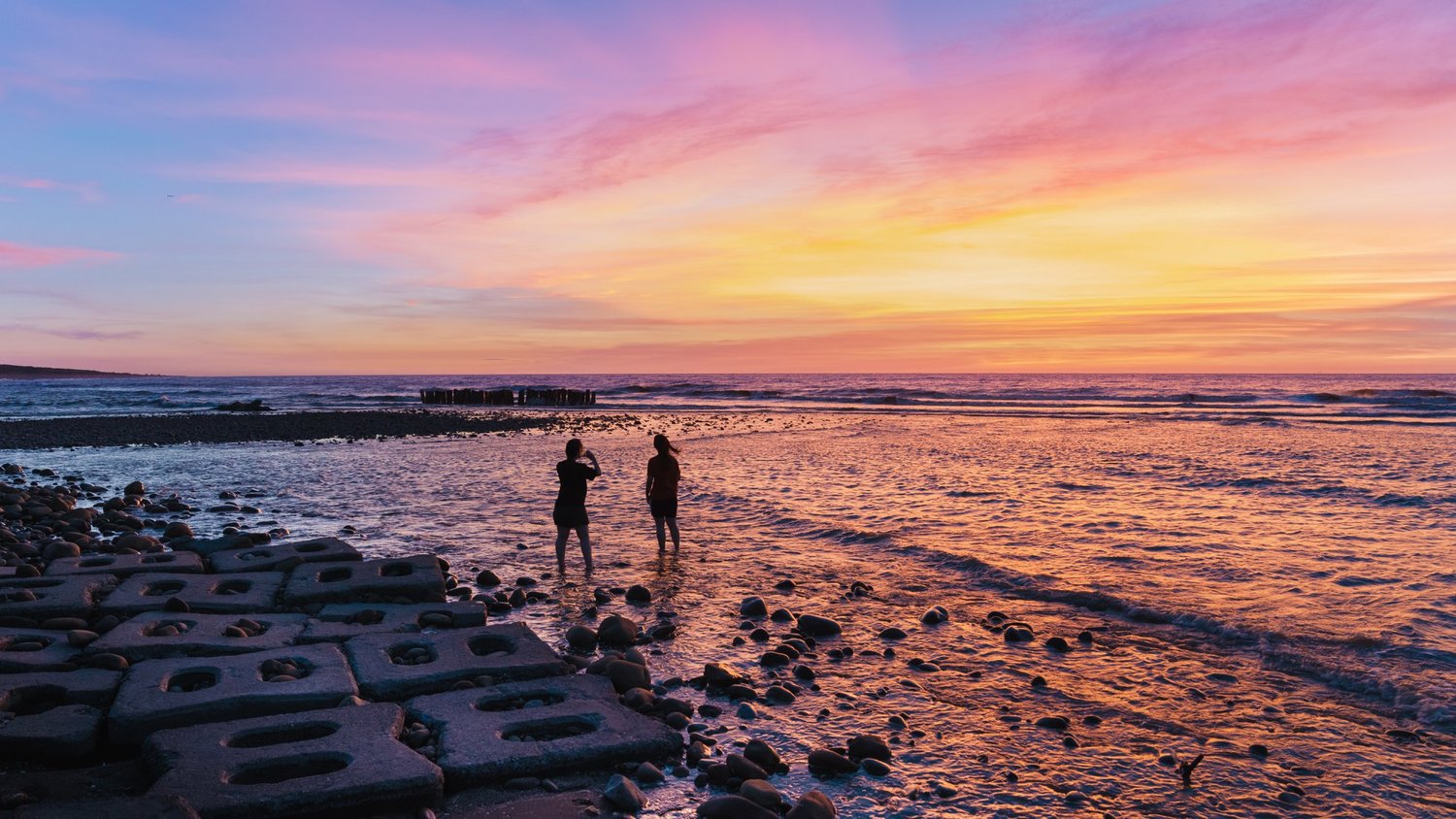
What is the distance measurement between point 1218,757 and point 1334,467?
16946 mm

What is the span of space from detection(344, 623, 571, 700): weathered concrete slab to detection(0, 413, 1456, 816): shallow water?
935mm

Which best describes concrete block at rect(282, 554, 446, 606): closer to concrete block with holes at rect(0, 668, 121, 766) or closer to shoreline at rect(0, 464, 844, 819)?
shoreline at rect(0, 464, 844, 819)

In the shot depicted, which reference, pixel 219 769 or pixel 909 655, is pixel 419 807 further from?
pixel 909 655

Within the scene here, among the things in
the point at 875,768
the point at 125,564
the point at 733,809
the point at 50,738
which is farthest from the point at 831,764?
the point at 125,564

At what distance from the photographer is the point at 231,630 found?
620cm

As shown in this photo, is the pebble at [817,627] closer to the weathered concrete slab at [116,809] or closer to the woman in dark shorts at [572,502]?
the woman in dark shorts at [572,502]

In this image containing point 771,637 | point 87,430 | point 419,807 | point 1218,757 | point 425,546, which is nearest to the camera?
point 419,807

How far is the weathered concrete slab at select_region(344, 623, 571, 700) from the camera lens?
5375 mm

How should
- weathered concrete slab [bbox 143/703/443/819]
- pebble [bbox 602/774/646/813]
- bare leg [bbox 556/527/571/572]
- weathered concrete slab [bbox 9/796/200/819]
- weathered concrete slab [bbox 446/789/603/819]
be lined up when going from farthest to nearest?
bare leg [bbox 556/527/571/572], pebble [bbox 602/774/646/813], weathered concrete slab [bbox 446/789/603/819], weathered concrete slab [bbox 143/703/443/819], weathered concrete slab [bbox 9/796/200/819]

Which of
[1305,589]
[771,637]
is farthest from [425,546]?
[1305,589]

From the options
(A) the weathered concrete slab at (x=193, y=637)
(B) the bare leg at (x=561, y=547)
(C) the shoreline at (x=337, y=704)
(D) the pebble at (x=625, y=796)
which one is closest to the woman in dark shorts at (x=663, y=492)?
(B) the bare leg at (x=561, y=547)

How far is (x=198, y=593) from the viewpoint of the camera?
7.21 metres

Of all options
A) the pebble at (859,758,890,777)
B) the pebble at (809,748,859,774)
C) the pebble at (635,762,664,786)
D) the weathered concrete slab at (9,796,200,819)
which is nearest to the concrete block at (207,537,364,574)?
the weathered concrete slab at (9,796,200,819)

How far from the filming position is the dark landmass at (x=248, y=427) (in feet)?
92.4
